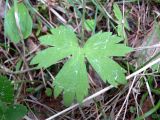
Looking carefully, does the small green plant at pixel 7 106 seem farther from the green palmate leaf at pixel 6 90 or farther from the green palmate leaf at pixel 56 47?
the green palmate leaf at pixel 56 47

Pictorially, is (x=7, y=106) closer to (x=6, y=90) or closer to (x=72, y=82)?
(x=6, y=90)

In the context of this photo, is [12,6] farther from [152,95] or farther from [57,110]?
[152,95]

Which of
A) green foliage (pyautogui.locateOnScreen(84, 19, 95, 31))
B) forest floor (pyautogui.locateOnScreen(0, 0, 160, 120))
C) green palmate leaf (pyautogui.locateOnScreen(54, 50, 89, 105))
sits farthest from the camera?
green foliage (pyautogui.locateOnScreen(84, 19, 95, 31))

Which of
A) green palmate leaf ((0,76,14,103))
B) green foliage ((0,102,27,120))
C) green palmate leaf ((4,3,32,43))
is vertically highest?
green palmate leaf ((4,3,32,43))

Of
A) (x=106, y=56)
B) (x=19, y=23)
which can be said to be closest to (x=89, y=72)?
(x=106, y=56)

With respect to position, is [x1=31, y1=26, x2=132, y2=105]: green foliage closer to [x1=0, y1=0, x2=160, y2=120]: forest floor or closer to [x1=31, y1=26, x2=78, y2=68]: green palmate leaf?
[x1=31, y1=26, x2=78, y2=68]: green palmate leaf

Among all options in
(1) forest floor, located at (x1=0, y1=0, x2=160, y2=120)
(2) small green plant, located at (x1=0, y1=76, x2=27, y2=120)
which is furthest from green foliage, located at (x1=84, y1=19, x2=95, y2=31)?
(2) small green plant, located at (x1=0, y1=76, x2=27, y2=120)
